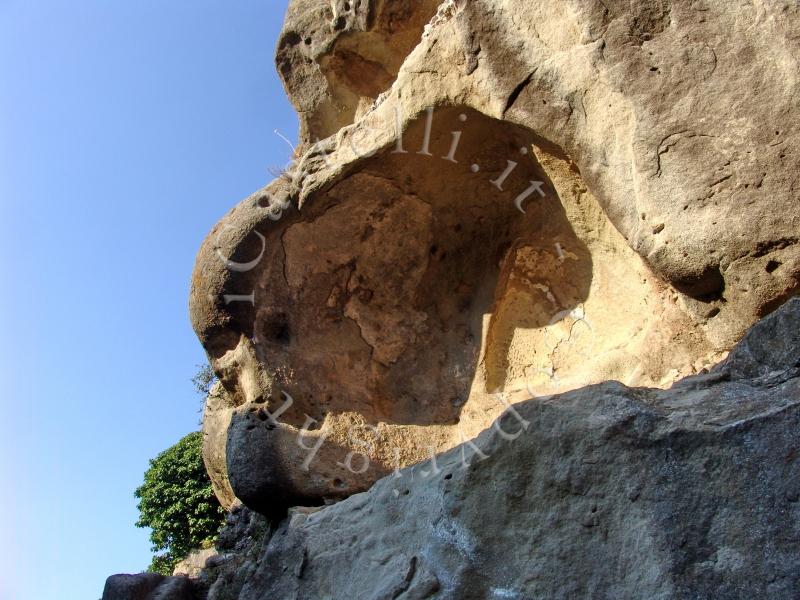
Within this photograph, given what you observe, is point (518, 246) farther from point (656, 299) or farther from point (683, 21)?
point (683, 21)

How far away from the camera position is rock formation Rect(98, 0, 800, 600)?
2.56 m

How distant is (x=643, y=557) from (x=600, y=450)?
1.23ft

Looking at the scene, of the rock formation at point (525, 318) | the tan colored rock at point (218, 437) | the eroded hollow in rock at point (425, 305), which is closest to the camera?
the rock formation at point (525, 318)

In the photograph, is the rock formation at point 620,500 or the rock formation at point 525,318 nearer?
the rock formation at point 620,500

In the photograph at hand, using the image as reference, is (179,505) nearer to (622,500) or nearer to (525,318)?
(525,318)

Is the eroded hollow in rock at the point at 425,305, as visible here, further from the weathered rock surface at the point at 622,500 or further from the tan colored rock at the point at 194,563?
the tan colored rock at the point at 194,563

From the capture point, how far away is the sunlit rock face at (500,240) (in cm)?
354

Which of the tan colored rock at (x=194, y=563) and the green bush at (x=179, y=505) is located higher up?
the green bush at (x=179, y=505)

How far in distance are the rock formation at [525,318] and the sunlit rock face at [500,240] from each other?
1 cm

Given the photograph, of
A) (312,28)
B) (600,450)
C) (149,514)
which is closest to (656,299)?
(600,450)

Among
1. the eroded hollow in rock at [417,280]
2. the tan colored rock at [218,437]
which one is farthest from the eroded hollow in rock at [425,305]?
the tan colored rock at [218,437]

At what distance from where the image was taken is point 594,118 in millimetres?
3895

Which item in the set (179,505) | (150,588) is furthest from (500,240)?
(179,505)

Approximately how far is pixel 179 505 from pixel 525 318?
274 inches
